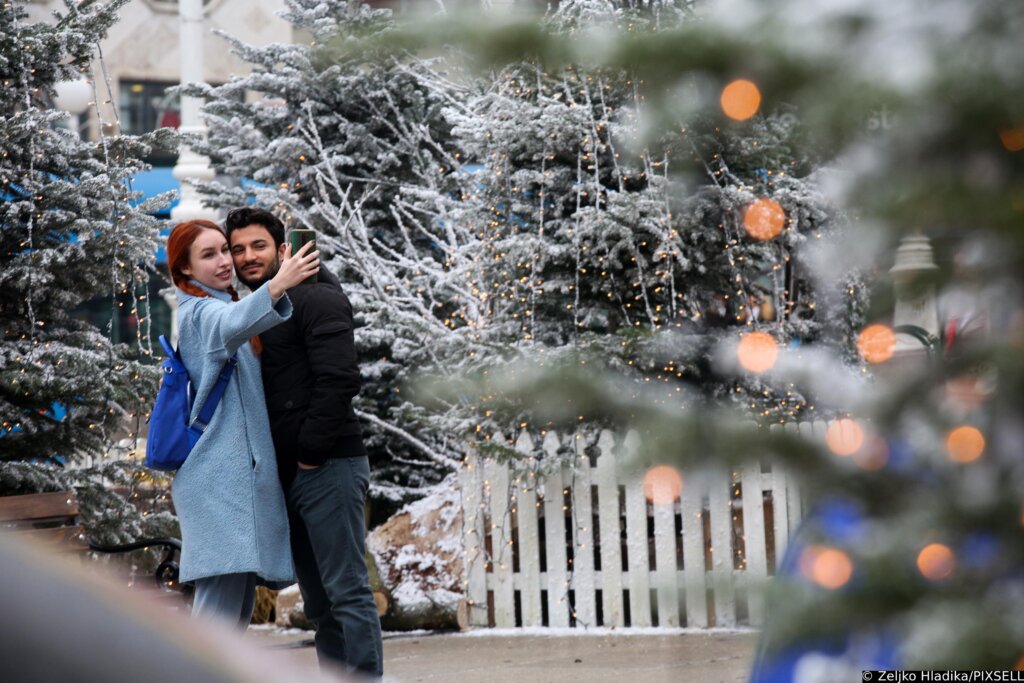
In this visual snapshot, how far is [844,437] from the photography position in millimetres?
1205

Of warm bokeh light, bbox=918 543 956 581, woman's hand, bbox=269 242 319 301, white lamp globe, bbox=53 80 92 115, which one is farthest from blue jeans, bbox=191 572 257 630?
white lamp globe, bbox=53 80 92 115

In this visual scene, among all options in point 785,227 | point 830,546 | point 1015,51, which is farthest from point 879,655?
point 785,227

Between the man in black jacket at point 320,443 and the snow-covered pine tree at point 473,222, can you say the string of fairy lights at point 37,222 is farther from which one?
the man in black jacket at point 320,443

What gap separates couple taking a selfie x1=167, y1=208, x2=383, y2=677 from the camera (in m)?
4.31

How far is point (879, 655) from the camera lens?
4.01ft

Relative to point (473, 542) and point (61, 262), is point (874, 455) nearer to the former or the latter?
point (61, 262)

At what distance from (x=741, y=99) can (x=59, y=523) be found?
18.5ft

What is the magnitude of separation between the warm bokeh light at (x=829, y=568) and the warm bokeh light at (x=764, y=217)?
5.11 metres

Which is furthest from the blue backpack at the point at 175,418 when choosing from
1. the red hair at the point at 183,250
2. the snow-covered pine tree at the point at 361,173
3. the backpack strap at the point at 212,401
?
the snow-covered pine tree at the point at 361,173

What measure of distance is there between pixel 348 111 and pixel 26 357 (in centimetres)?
504

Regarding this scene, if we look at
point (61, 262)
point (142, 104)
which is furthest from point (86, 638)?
point (142, 104)

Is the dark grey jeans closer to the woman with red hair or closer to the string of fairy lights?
the woman with red hair

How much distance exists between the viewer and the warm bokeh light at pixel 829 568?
3.59ft

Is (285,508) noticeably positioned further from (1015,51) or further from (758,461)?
(1015,51)
